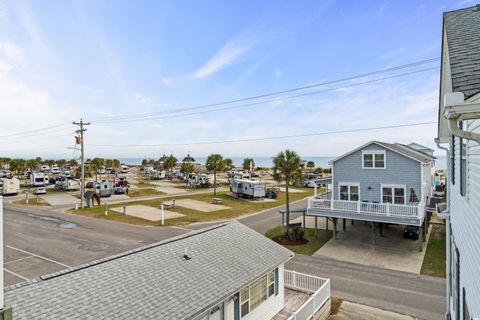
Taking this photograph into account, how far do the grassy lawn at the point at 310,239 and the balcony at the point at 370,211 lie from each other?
2358mm

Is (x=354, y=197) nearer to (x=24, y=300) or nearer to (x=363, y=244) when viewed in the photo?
(x=363, y=244)

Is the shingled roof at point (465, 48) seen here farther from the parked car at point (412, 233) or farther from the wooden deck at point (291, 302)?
the parked car at point (412, 233)

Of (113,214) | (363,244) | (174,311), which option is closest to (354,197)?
(363,244)

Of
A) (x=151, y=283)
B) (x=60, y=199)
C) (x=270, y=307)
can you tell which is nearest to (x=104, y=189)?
(x=60, y=199)

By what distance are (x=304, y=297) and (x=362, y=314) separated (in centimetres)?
267

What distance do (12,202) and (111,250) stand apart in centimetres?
3407

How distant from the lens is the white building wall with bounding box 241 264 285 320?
11538mm

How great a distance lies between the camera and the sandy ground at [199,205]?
132ft

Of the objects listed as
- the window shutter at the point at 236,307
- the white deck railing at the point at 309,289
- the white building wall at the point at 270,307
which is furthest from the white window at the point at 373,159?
the window shutter at the point at 236,307

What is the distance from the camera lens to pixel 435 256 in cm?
2030

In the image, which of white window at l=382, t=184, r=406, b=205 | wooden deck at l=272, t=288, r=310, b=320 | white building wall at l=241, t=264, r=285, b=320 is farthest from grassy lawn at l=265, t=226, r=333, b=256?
white building wall at l=241, t=264, r=285, b=320

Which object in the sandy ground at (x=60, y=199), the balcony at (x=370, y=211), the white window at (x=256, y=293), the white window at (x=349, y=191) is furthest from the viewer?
the sandy ground at (x=60, y=199)

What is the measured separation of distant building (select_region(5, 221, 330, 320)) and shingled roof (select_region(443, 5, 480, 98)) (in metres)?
8.03

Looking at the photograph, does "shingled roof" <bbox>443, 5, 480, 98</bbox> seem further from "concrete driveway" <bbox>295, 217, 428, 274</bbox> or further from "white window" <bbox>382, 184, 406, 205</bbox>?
"white window" <bbox>382, 184, 406, 205</bbox>
